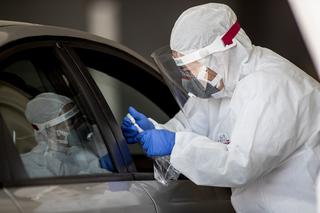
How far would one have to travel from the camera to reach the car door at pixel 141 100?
2639 mm

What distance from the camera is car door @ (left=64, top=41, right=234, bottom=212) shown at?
2.64 metres

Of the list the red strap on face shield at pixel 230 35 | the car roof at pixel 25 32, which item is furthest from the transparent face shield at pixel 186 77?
the car roof at pixel 25 32

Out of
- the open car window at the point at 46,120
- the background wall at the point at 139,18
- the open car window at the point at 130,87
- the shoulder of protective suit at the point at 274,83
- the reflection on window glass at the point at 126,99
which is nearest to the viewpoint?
the open car window at the point at 46,120

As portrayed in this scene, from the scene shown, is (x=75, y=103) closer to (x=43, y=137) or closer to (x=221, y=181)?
(x=43, y=137)

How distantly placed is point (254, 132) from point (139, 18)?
4.58m

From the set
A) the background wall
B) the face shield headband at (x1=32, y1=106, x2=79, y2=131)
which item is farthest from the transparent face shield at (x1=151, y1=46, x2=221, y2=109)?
the background wall

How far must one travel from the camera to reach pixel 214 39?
2516mm

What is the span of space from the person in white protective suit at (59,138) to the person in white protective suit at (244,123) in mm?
277

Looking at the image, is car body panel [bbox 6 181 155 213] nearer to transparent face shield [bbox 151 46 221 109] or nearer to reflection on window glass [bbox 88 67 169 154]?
transparent face shield [bbox 151 46 221 109]

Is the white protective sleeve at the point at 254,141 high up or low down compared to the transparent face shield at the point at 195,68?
down

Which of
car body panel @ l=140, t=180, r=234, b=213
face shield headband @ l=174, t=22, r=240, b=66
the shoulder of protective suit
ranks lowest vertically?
car body panel @ l=140, t=180, r=234, b=213

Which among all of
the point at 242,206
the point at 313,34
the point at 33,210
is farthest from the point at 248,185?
the point at 313,34

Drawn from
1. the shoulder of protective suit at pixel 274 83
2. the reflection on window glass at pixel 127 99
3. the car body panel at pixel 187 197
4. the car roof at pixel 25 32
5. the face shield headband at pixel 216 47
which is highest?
the car roof at pixel 25 32

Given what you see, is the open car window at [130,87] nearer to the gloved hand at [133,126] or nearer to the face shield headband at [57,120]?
the gloved hand at [133,126]
